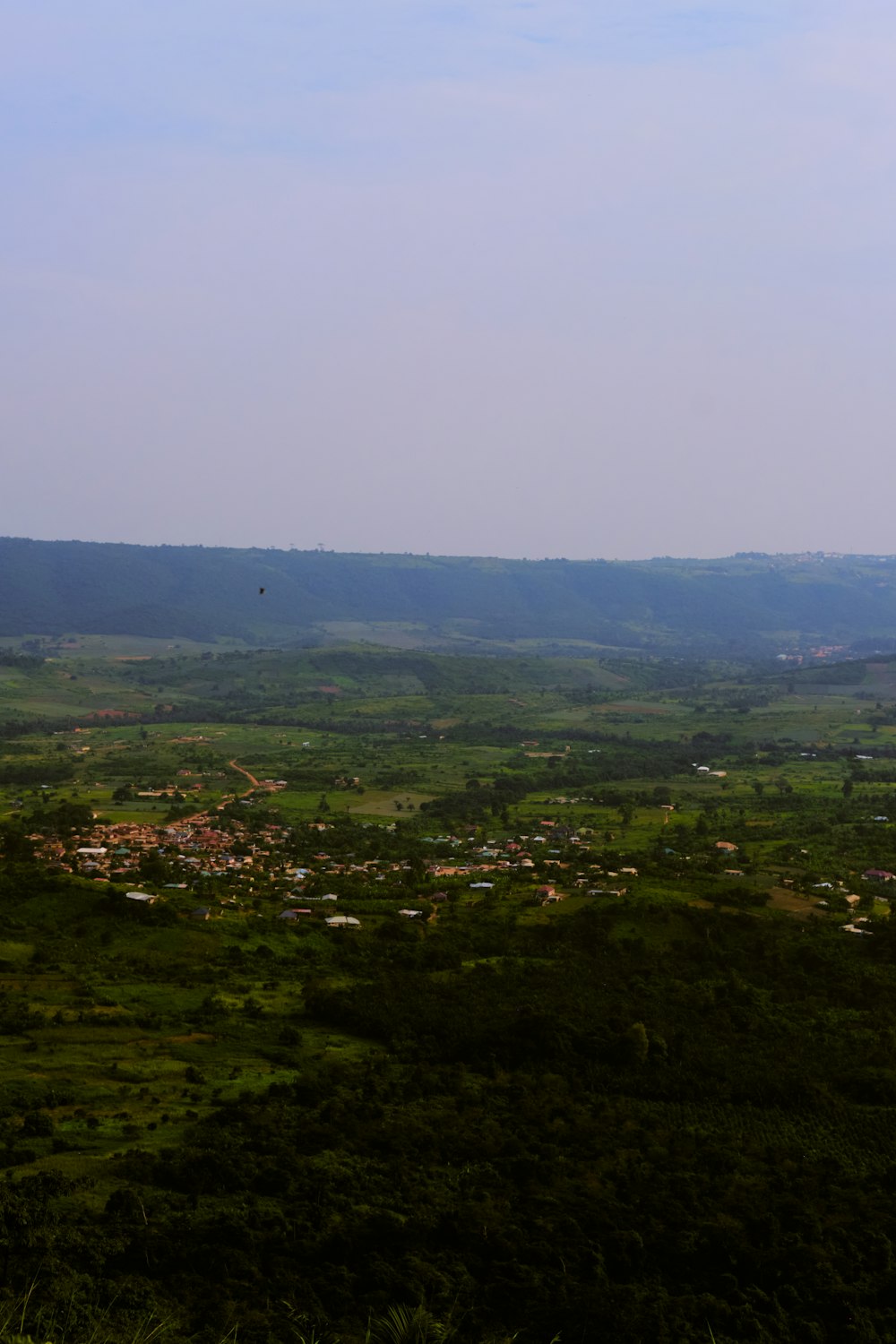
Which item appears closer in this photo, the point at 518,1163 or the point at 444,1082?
the point at 518,1163

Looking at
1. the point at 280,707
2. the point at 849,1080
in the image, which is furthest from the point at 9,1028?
the point at 280,707

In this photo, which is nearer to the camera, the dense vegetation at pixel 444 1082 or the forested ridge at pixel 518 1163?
the forested ridge at pixel 518 1163

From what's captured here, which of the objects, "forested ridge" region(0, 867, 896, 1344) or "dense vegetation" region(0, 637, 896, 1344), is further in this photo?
"dense vegetation" region(0, 637, 896, 1344)

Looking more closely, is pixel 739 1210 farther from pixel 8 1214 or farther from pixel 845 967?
pixel 845 967

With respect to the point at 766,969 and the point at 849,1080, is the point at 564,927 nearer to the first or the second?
the point at 766,969

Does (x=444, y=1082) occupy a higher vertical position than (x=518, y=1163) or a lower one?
lower

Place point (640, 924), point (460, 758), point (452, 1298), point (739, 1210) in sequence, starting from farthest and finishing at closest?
1. point (460, 758)
2. point (640, 924)
3. point (739, 1210)
4. point (452, 1298)

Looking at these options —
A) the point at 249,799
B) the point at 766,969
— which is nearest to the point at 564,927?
the point at 766,969

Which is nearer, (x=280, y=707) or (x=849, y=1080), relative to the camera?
(x=849, y=1080)

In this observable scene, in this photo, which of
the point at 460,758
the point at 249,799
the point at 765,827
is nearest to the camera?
the point at 765,827
